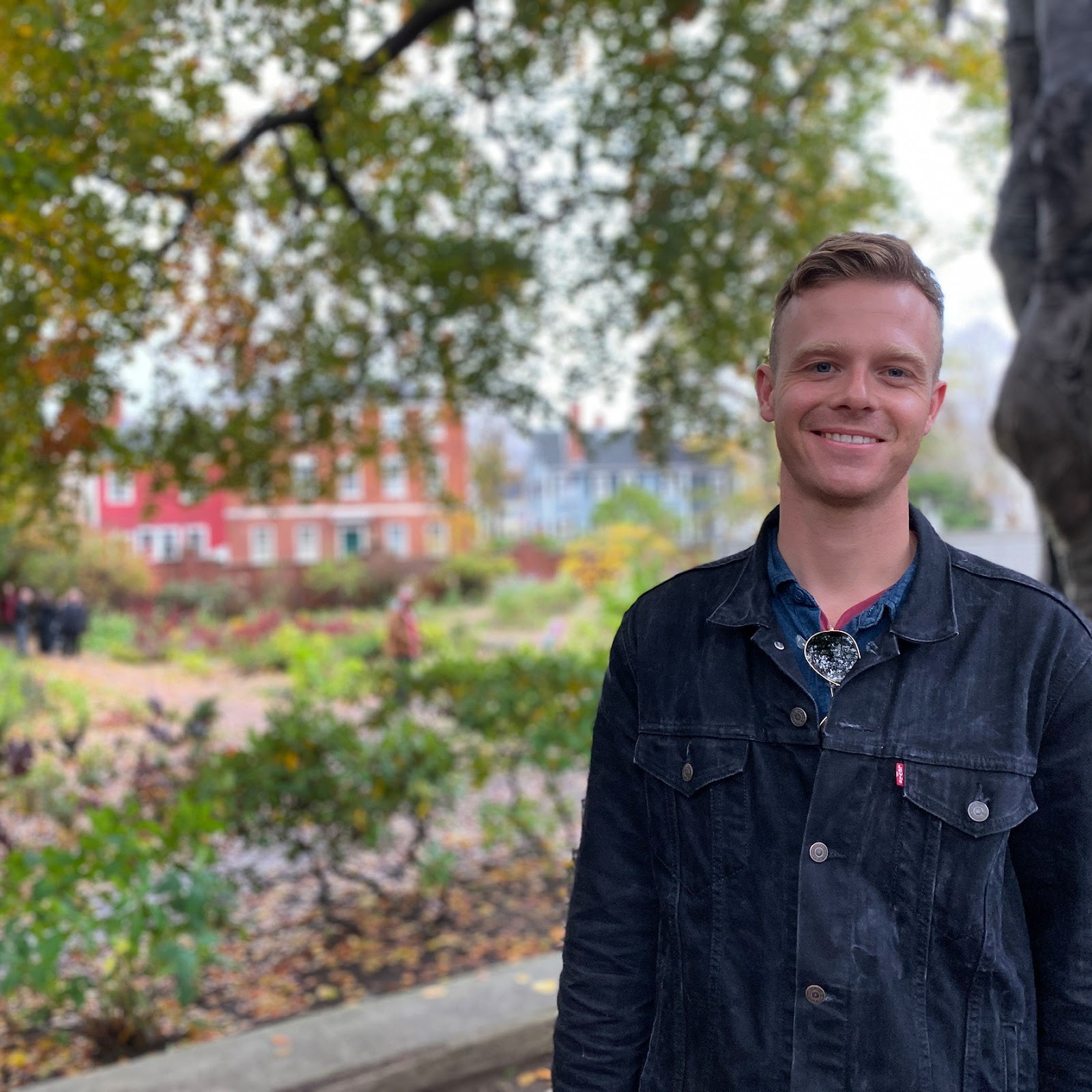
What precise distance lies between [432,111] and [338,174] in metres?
0.99

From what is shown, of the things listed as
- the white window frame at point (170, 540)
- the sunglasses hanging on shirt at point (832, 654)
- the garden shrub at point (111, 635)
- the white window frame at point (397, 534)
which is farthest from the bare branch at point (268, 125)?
the white window frame at point (397, 534)

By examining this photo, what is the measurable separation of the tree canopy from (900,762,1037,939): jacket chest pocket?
6.26 meters

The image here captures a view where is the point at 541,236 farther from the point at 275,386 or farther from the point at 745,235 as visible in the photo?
the point at 275,386

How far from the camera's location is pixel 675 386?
9117 millimetres

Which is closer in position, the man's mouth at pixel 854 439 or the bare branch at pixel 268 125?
the man's mouth at pixel 854 439

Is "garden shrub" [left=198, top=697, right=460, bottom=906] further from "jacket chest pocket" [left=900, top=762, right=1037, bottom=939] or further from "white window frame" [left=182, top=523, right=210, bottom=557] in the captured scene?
"white window frame" [left=182, top=523, right=210, bottom=557]

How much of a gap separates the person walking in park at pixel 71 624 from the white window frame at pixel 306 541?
20.5m

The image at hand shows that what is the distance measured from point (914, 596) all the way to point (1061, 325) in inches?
122

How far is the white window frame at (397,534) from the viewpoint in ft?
137

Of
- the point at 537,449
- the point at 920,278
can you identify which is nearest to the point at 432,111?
the point at 920,278

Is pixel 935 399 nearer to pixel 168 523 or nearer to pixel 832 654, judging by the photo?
pixel 832 654

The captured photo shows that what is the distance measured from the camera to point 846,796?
145 cm

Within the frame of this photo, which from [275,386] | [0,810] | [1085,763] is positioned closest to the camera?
[1085,763]

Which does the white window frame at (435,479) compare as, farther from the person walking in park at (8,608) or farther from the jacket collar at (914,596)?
the person walking in park at (8,608)
